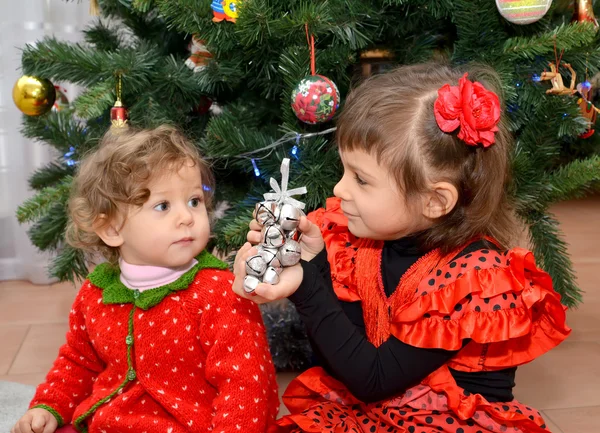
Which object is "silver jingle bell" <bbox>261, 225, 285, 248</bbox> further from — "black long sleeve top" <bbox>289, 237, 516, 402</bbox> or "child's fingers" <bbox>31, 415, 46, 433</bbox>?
"child's fingers" <bbox>31, 415, 46, 433</bbox>

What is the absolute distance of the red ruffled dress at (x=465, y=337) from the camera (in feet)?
3.03

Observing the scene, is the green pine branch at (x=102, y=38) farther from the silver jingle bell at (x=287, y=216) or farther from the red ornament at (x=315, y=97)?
the silver jingle bell at (x=287, y=216)

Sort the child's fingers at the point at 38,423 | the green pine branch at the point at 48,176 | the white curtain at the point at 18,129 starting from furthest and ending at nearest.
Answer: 1. the white curtain at the point at 18,129
2. the green pine branch at the point at 48,176
3. the child's fingers at the point at 38,423

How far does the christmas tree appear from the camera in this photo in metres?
1.20

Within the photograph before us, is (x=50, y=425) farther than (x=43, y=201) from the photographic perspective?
No

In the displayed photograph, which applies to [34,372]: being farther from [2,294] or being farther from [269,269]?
[269,269]

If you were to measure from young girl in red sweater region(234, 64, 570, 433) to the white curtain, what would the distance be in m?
1.22

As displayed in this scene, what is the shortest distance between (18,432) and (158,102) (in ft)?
2.30

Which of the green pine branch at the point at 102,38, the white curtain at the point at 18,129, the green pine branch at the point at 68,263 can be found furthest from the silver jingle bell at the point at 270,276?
the white curtain at the point at 18,129

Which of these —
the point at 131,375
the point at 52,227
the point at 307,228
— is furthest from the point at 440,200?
the point at 52,227

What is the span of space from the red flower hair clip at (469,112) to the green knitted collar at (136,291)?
446mm

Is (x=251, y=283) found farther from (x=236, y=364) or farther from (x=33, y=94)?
(x=33, y=94)

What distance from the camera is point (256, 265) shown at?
0.85 meters

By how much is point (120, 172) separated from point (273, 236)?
315 millimetres
